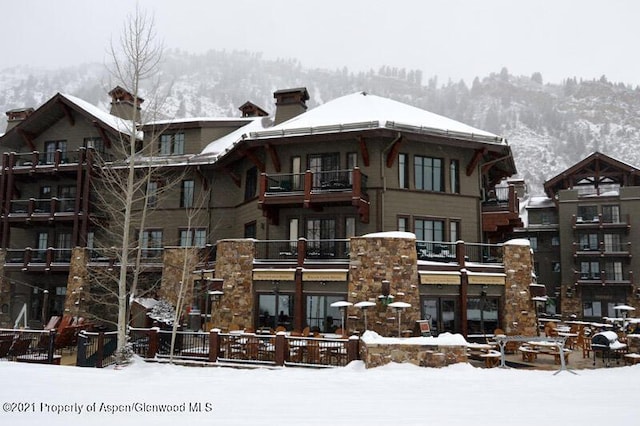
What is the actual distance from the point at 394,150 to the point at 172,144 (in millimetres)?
15358

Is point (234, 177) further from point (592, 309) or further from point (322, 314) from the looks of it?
point (592, 309)

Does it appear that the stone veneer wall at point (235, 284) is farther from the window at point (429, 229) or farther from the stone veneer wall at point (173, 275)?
the window at point (429, 229)

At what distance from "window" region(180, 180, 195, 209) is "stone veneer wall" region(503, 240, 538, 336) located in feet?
58.4

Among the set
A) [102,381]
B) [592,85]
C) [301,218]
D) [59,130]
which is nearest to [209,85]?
[592,85]

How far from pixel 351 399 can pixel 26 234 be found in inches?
1198

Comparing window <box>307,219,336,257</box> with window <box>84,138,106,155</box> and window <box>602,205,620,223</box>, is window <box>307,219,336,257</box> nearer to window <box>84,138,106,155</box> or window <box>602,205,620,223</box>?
window <box>84,138,106,155</box>

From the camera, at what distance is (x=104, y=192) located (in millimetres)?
31422

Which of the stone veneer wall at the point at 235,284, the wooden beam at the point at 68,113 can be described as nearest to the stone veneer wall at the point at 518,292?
the stone veneer wall at the point at 235,284

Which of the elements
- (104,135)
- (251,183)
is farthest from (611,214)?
(104,135)

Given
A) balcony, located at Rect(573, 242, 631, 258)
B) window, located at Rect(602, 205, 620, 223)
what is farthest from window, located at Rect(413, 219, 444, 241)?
window, located at Rect(602, 205, 620, 223)

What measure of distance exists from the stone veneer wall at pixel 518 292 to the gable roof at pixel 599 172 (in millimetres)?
25594

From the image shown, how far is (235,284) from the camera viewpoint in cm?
2248

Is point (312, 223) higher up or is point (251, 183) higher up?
point (251, 183)

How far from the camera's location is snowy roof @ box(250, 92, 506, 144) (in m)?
23.0
